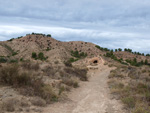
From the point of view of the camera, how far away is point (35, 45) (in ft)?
233

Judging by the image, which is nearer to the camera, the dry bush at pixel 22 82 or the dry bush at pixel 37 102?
the dry bush at pixel 37 102

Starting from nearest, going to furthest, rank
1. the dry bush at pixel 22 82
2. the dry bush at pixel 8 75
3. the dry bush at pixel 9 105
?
the dry bush at pixel 9 105 < the dry bush at pixel 22 82 < the dry bush at pixel 8 75

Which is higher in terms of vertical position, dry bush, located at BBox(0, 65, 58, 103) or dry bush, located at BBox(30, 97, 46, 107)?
dry bush, located at BBox(0, 65, 58, 103)

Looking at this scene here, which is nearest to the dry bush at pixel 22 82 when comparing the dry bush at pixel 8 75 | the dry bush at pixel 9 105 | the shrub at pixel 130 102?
the dry bush at pixel 8 75

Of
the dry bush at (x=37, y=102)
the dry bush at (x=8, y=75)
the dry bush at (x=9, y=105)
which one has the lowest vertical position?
the dry bush at (x=37, y=102)

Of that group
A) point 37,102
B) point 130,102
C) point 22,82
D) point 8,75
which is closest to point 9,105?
point 37,102

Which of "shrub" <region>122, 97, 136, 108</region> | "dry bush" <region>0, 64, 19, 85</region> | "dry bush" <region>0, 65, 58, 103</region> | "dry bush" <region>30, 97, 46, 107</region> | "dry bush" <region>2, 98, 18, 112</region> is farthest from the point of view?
"dry bush" <region>0, 64, 19, 85</region>

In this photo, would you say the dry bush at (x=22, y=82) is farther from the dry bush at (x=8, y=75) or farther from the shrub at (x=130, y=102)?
the shrub at (x=130, y=102)

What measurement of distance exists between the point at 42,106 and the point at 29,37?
77.1m

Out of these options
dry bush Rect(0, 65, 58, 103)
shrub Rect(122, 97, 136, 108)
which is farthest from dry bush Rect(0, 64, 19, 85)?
shrub Rect(122, 97, 136, 108)

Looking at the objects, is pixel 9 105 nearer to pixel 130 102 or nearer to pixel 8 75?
pixel 8 75

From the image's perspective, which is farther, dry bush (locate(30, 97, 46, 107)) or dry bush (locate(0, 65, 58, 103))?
dry bush (locate(0, 65, 58, 103))

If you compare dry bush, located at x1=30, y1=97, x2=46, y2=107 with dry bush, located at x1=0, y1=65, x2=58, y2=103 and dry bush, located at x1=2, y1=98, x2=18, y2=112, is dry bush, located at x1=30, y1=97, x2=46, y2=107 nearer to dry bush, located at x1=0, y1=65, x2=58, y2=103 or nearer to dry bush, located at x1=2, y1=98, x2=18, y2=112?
dry bush, located at x1=2, y1=98, x2=18, y2=112

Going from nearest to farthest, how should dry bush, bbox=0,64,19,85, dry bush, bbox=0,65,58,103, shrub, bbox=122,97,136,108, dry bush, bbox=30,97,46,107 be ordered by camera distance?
dry bush, bbox=30,97,46,107 < shrub, bbox=122,97,136,108 < dry bush, bbox=0,65,58,103 < dry bush, bbox=0,64,19,85
